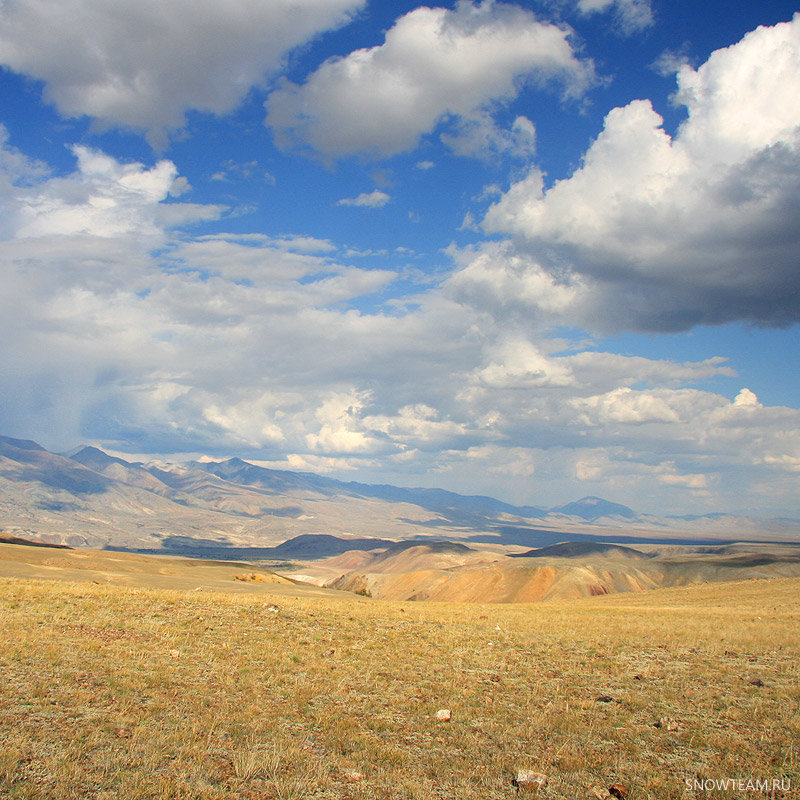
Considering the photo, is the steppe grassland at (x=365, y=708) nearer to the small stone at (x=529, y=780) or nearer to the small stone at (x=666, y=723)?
the small stone at (x=666, y=723)

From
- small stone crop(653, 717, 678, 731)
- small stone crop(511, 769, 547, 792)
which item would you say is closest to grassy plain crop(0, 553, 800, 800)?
small stone crop(653, 717, 678, 731)

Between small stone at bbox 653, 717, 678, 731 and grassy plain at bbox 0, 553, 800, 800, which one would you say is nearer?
grassy plain at bbox 0, 553, 800, 800

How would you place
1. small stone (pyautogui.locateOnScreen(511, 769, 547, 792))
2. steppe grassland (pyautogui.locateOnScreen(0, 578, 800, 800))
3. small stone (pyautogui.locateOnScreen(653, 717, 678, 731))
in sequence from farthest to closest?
small stone (pyautogui.locateOnScreen(653, 717, 678, 731)) < steppe grassland (pyautogui.locateOnScreen(0, 578, 800, 800)) < small stone (pyautogui.locateOnScreen(511, 769, 547, 792))

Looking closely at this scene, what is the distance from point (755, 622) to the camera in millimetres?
31609

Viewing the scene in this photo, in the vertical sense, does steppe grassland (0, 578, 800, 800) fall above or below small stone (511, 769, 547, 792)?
below

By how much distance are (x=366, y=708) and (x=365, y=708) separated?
3 cm

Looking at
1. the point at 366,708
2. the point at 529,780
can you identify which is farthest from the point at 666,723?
the point at 366,708

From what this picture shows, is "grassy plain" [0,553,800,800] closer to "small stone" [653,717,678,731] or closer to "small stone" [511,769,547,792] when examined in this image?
"small stone" [653,717,678,731]

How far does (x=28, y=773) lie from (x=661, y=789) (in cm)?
1058

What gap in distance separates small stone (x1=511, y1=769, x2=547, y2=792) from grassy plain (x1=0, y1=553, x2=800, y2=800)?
0.18 m

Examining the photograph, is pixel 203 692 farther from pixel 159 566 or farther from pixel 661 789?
pixel 159 566

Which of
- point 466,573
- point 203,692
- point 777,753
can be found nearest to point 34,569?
point 203,692

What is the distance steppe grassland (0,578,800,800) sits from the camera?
31.4 feet

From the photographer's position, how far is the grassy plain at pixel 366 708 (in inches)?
375
